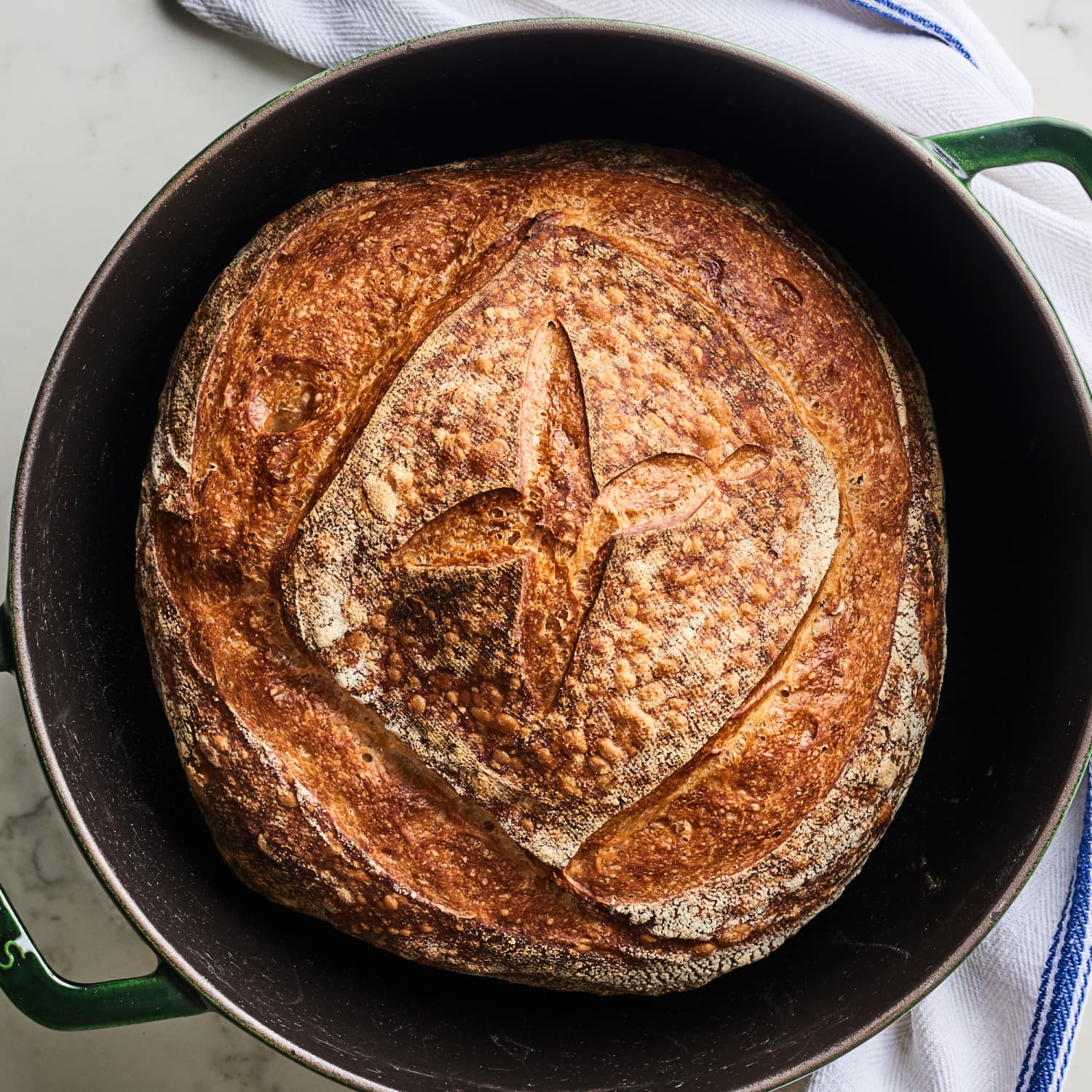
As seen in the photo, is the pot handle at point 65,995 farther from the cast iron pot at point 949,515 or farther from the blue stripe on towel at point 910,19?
the blue stripe on towel at point 910,19

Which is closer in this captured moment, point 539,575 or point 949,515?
point 539,575

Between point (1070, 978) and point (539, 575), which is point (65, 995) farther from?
point (1070, 978)

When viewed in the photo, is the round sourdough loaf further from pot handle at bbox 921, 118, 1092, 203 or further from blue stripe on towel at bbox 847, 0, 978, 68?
blue stripe on towel at bbox 847, 0, 978, 68

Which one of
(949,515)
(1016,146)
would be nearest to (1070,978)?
(949,515)

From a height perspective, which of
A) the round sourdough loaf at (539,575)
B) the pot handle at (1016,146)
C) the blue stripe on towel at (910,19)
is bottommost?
the round sourdough loaf at (539,575)

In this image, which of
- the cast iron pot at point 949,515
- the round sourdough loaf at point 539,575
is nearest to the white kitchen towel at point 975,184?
the cast iron pot at point 949,515

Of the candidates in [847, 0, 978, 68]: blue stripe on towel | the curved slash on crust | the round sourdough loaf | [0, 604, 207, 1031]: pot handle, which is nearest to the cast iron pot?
[0, 604, 207, 1031]: pot handle
